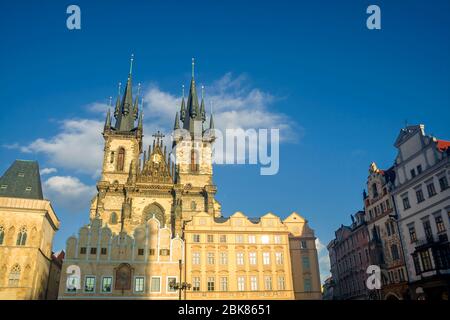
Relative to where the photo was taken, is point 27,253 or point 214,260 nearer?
point 27,253

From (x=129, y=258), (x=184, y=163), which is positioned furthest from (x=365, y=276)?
(x=184, y=163)

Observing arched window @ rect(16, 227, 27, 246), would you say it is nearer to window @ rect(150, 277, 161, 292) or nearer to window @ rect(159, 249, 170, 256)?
window @ rect(150, 277, 161, 292)

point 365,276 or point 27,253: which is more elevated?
point 27,253

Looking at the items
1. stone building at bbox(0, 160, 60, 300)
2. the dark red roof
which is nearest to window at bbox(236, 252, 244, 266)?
stone building at bbox(0, 160, 60, 300)

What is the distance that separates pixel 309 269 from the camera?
47000mm

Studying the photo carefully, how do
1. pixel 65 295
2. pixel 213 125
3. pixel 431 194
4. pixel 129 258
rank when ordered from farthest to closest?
pixel 213 125, pixel 129 258, pixel 65 295, pixel 431 194

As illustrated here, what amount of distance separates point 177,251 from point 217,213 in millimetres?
18637

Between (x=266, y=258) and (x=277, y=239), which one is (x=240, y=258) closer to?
(x=266, y=258)

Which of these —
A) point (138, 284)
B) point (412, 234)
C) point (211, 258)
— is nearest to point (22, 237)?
point (138, 284)

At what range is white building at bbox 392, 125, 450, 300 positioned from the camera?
32.9 metres

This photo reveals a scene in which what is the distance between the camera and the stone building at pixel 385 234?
3947 centimetres

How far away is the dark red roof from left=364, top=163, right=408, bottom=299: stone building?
699 centimetres

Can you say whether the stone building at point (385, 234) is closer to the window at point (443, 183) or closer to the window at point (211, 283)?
the window at point (443, 183)

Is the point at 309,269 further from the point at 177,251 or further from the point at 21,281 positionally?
the point at 21,281
